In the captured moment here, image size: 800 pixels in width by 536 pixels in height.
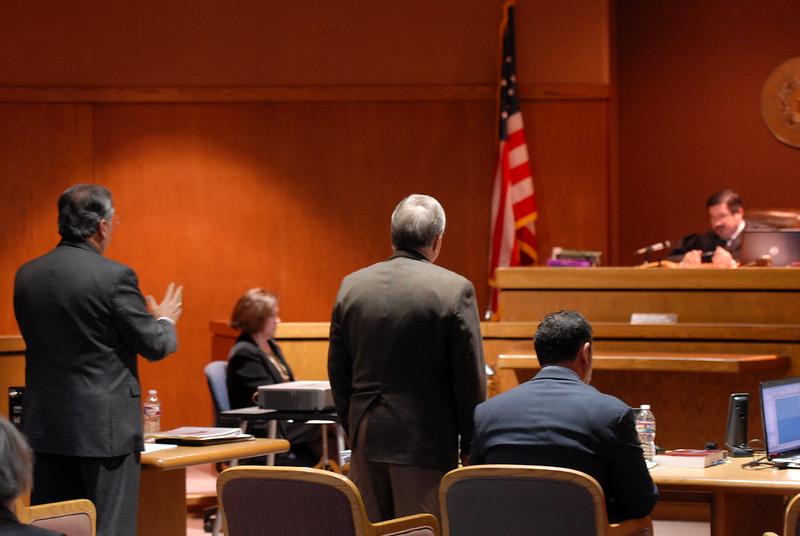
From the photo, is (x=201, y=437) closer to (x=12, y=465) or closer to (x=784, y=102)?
(x=12, y=465)

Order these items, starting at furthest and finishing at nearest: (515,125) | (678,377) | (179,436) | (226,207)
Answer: (226,207) < (515,125) < (678,377) < (179,436)

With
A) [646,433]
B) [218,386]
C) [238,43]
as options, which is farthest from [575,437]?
[238,43]

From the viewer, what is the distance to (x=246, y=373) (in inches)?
247

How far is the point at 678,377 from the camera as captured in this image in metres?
6.14

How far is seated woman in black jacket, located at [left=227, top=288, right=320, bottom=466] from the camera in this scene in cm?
625

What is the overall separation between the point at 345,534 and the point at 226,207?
19.5 ft

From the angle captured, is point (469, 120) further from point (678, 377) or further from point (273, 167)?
point (678, 377)

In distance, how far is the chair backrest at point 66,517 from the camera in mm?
3303

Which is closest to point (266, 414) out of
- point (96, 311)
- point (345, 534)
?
point (96, 311)

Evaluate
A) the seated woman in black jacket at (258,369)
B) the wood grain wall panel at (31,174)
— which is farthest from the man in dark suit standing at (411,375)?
the wood grain wall panel at (31,174)

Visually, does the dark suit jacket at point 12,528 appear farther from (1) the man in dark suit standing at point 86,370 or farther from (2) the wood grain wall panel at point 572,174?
(2) the wood grain wall panel at point 572,174

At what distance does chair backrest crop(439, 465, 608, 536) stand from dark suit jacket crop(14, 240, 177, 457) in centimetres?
129

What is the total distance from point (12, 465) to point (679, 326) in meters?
4.56

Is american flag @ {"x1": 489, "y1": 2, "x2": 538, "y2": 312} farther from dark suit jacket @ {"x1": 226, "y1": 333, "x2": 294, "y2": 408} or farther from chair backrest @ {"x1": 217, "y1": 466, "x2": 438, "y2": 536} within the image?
chair backrest @ {"x1": 217, "y1": 466, "x2": 438, "y2": 536}
